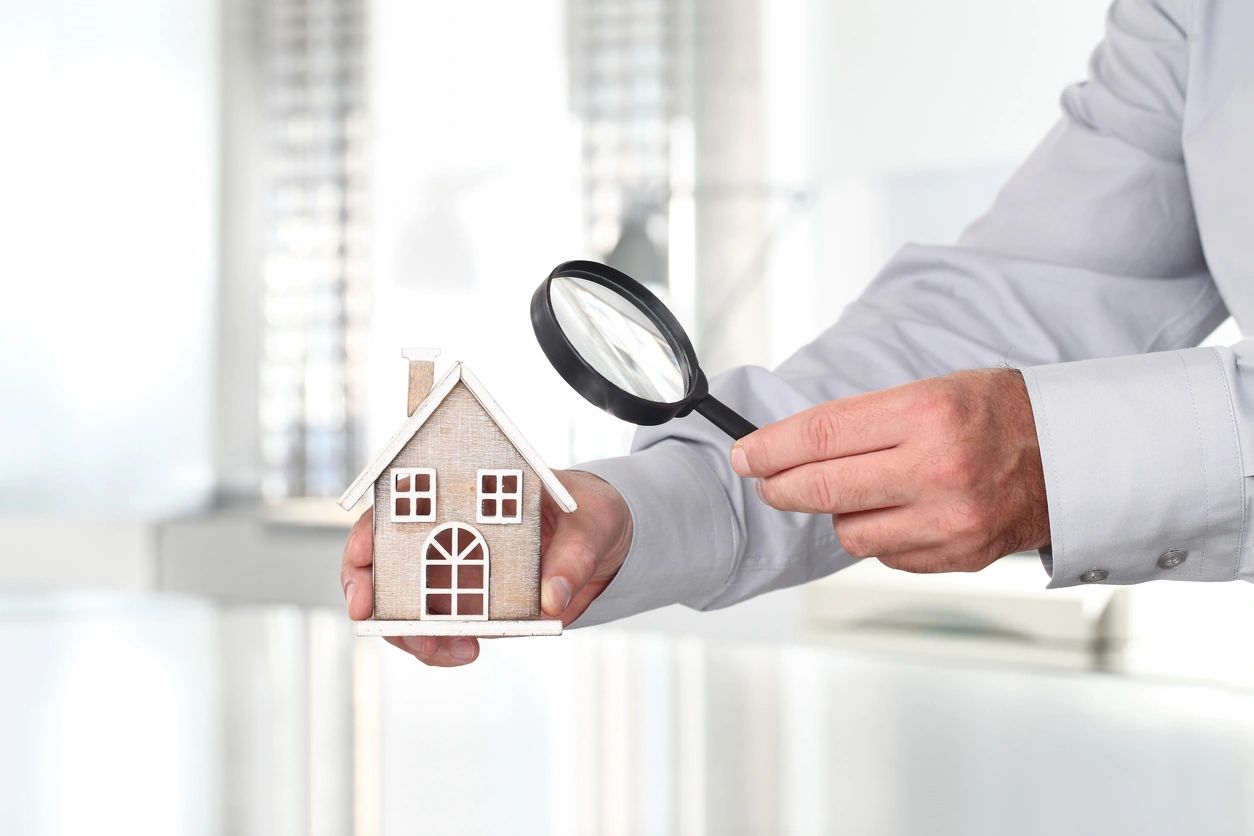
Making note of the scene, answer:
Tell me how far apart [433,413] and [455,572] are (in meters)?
0.08

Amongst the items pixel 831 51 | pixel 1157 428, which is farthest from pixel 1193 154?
pixel 831 51

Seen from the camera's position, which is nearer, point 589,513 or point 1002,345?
point 589,513

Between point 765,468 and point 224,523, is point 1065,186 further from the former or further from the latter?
point 224,523

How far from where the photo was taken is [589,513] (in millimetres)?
636

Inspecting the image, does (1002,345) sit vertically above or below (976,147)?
below

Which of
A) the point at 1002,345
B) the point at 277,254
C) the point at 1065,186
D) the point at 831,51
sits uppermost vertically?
the point at 831,51

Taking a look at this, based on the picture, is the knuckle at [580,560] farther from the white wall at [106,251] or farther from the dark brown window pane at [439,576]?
the white wall at [106,251]

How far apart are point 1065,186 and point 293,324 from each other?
7.69 feet

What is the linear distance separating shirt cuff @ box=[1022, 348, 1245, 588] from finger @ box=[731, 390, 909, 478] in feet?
0.25

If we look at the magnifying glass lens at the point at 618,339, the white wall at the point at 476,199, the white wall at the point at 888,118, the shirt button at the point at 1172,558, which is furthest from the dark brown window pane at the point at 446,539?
the white wall at the point at 476,199

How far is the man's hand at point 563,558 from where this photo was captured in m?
0.56

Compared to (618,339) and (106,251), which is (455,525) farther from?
(106,251)

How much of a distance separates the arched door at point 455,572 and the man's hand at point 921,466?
0.13 metres

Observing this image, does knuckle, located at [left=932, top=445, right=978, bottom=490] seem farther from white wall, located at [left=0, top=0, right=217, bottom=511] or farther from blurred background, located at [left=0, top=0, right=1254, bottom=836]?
white wall, located at [left=0, top=0, right=217, bottom=511]
